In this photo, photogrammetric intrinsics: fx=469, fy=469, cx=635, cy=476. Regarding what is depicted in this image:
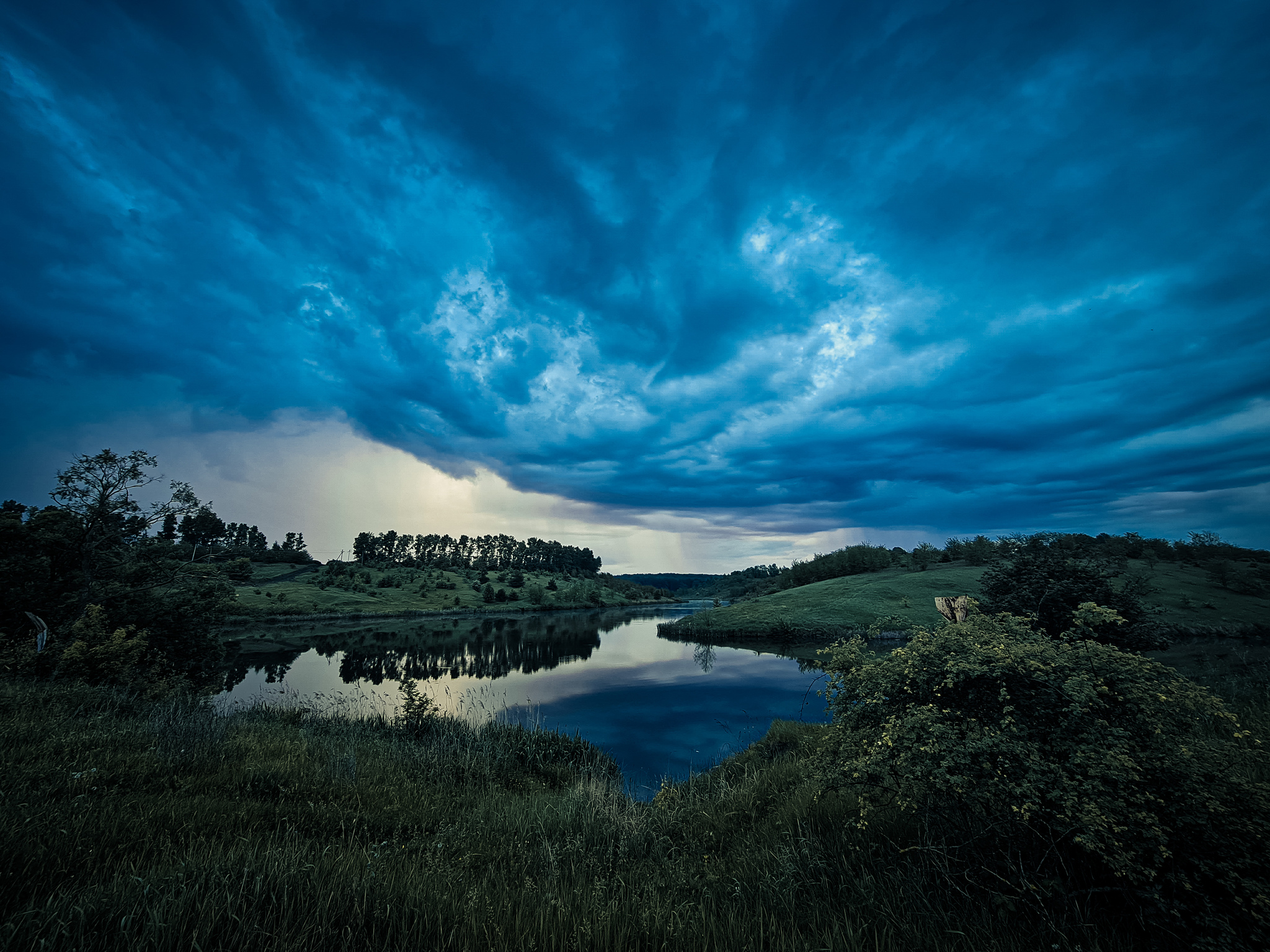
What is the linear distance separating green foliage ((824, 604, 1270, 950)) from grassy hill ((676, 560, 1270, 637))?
126 feet

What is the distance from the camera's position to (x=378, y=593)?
10231 cm

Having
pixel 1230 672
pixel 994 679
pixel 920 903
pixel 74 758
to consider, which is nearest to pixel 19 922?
pixel 920 903

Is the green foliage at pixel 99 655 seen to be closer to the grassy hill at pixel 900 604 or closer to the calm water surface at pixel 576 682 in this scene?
the calm water surface at pixel 576 682

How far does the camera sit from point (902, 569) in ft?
267

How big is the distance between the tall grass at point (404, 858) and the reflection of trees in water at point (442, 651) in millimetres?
27919

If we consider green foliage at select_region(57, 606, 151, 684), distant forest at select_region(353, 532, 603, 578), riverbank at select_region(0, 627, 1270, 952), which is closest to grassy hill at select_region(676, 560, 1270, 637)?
riverbank at select_region(0, 627, 1270, 952)

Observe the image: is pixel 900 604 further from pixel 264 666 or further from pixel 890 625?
pixel 264 666

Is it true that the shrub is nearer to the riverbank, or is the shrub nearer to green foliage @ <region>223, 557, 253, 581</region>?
green foliage @ <region>223, 557, 253, 581</region>

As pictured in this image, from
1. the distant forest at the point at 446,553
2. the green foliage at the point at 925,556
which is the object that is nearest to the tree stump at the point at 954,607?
the green foliage at the point at 925,556

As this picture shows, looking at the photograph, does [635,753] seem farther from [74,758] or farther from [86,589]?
[86,589]

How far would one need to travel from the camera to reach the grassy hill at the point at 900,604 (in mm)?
43656

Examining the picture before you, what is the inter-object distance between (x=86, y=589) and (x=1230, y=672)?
52.8 meters

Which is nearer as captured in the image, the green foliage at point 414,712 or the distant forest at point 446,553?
the green foliage at point 414,712

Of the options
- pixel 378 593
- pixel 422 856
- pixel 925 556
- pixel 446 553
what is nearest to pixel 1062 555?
pixel 422 856
